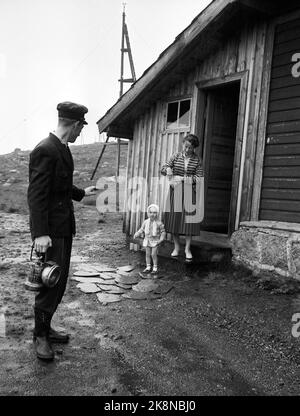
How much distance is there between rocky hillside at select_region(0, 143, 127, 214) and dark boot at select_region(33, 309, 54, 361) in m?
12.0

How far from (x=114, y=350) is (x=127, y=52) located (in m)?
14.2

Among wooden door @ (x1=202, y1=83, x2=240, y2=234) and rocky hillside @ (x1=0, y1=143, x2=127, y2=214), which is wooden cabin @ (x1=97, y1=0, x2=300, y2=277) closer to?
wooden door @ (x1=202, y1=83, x2=240, y2=234)

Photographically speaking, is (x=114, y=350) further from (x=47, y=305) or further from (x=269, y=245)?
(x=269, y=245)

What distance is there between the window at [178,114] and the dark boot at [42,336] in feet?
16.5

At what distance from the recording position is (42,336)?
12.6ft

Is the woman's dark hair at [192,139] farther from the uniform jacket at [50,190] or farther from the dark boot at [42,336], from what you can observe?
the dark boot at [42,336]

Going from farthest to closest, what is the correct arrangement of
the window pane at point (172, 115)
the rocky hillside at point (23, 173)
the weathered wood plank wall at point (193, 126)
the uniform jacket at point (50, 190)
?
the rocky hillside at point (23, 173), the window pane at point (172, 115), the weathered wood plank wall at point (193, 126), the uniform jacket at point (50, 190)

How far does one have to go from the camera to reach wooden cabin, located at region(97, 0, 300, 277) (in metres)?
5.93

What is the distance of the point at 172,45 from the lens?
271 inches

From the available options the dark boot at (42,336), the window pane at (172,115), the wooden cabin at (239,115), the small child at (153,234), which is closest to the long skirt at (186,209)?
the small child at (153,234)

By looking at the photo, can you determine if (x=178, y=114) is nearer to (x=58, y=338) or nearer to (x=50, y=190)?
(x=50, y=190)

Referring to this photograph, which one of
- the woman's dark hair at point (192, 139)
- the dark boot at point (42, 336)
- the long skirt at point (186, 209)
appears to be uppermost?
the woman's dark hair at point (192, 139)

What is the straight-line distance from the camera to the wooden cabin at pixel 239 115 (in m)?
5.93
